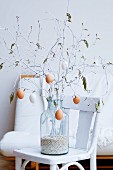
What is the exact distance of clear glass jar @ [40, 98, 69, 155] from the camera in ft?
6.14

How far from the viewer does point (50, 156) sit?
1.85 metres

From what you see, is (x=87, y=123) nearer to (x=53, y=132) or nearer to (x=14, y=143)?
(x=53, y=132)

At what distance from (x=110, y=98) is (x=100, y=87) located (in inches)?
5.3

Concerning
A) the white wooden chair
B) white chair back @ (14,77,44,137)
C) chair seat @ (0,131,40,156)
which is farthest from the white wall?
the white wooden chair

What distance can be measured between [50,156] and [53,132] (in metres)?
0.12

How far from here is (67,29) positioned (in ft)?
11.8

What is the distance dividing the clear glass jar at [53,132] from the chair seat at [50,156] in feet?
0.12

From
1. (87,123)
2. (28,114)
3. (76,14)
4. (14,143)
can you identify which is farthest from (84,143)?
(76,14)

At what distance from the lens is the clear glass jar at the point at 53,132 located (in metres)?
1.87

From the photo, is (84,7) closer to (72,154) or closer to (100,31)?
(100,31)

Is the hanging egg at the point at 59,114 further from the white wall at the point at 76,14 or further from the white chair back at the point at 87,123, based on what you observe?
the white wall at the point at 76,14

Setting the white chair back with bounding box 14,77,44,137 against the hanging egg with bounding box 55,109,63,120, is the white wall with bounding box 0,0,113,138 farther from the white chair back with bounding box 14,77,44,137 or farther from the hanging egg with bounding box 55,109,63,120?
the hanging egg with bounding box 55,109,63,120

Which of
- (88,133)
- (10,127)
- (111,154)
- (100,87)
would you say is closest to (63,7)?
(100,87)

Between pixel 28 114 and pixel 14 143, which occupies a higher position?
pixel 28 114
